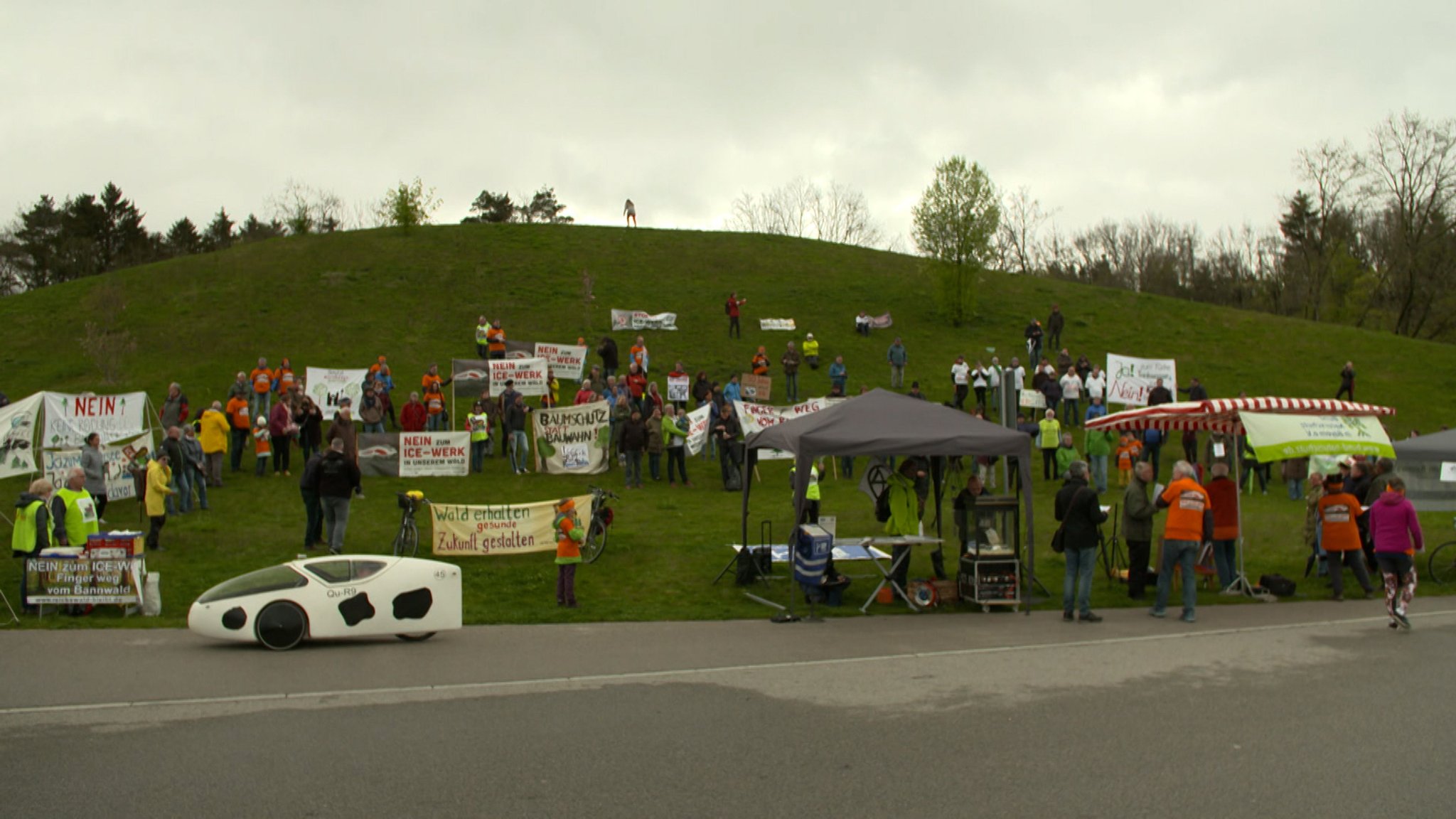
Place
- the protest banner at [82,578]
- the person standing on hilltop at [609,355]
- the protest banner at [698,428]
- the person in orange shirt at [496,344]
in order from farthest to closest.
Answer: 1. the person in orange shirt at [496,344]
2. the person standing on hilltop at [609,355]
3. the protest banner at [698,428]
4. the protest banner at [82,578]

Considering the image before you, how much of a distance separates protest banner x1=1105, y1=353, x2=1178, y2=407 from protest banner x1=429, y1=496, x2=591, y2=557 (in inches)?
897

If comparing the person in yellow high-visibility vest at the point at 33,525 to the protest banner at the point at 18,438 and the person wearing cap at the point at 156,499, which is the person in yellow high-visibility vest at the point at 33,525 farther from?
the protest banner at the point at 18,438

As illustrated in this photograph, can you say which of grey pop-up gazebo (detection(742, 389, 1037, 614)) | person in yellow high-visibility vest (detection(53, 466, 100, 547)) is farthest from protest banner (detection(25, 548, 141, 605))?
grey pop-up gazebo (detection(742, 389, 1037, 614))

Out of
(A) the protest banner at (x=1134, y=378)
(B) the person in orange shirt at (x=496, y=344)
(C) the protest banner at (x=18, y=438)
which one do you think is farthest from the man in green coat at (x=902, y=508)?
(A) the protest banner at (x=1134, y=378)

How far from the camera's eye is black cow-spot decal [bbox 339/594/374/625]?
12016 millimetres

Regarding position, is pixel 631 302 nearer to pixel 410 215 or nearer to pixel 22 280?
pixel 410 215

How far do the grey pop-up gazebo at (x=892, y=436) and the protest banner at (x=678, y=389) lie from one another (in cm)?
1544

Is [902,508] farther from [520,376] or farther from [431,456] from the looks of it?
[520,376]

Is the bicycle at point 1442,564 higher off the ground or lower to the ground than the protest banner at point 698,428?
lower

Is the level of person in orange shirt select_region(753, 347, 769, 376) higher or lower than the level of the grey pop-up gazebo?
higher

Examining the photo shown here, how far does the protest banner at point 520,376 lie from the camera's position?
28953 millimetres

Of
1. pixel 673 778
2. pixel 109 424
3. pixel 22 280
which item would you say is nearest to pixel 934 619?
pixel 673 778

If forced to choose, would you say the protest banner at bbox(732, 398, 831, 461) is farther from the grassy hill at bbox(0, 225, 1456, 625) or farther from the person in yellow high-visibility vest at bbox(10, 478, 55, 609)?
the person in yellow high-visibility vest at bbox(10, 478, 55, 609)

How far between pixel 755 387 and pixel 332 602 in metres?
20.7
